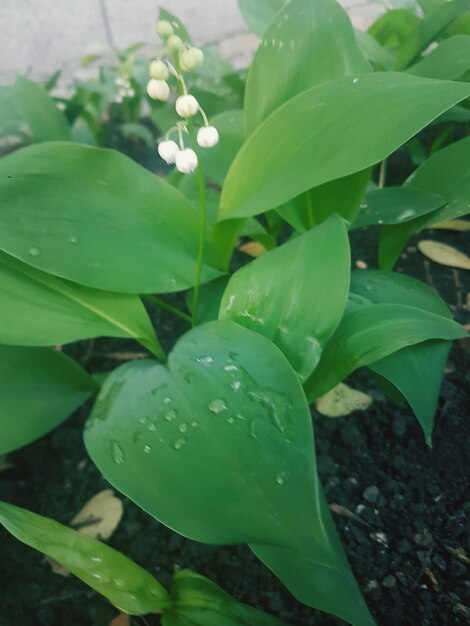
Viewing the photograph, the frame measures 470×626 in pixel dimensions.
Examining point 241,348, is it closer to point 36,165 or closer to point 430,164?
point 36,165

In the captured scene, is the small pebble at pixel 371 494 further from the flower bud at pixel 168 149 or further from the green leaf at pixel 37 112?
the green leaf at pixel 37 112

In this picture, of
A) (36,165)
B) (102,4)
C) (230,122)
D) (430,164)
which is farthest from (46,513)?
(102,4)

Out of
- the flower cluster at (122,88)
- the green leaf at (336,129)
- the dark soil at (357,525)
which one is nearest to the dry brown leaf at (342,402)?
the dark soil at (357,525)

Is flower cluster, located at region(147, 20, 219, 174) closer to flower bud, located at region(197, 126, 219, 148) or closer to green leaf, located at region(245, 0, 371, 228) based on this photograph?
flower bud, located at region(197, 126, 219, 148)

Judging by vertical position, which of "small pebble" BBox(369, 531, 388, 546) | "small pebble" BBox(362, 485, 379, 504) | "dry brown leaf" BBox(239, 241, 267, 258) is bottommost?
"small pebble" BBox(369, 531, 388, 546)

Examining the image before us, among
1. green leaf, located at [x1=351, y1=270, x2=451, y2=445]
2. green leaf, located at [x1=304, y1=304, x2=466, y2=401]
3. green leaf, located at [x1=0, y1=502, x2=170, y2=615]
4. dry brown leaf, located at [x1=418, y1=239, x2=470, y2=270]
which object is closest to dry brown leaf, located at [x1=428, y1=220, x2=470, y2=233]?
dry brown leaf, located at [x1=418, y1=239, x2=470, y2=270]

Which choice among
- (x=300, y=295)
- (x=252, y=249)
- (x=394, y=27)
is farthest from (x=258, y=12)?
(x=300, y=295)

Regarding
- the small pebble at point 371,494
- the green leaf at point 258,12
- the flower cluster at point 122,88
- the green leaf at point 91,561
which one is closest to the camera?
the green leaf at point 91,561
